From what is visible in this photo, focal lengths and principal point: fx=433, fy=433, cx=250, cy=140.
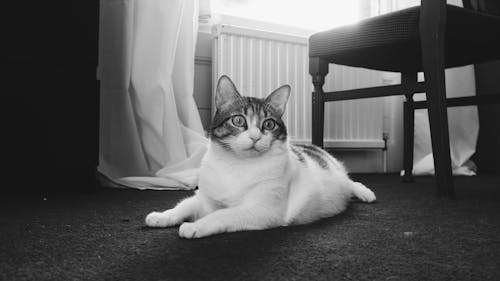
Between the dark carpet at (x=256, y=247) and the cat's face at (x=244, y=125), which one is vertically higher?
the cat's face at (x=244, y=125)

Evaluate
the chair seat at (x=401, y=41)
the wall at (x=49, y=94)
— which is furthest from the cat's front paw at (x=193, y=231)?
the chair seat at (x=401, y=41)

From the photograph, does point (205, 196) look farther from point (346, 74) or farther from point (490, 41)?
point (346, 74)

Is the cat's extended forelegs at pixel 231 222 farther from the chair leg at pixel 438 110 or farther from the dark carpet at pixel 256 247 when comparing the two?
the chair leg at pixel 438 110

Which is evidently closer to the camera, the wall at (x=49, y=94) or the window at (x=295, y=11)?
the wall at (x=49, y=94)

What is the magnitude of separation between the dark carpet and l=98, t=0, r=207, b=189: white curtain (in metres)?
0.55

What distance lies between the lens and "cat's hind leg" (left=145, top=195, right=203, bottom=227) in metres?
0.90

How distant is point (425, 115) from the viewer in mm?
2572

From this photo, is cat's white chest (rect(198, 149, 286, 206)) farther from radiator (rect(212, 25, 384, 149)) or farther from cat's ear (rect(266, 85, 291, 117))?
radiator (rect(212, 25, 384, 149))

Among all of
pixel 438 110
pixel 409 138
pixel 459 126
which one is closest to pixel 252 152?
pixel 438 110

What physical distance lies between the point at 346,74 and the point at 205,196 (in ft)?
5.38

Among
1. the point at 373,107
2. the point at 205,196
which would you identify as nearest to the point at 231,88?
the point at 205,196

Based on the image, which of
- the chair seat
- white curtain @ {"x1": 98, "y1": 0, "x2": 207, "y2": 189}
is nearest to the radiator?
white curtain @ {"x1": 98, "y1": 0, "x2": 207, "y2": 189}

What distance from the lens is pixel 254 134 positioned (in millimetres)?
881

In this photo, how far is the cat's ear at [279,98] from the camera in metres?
1.03
